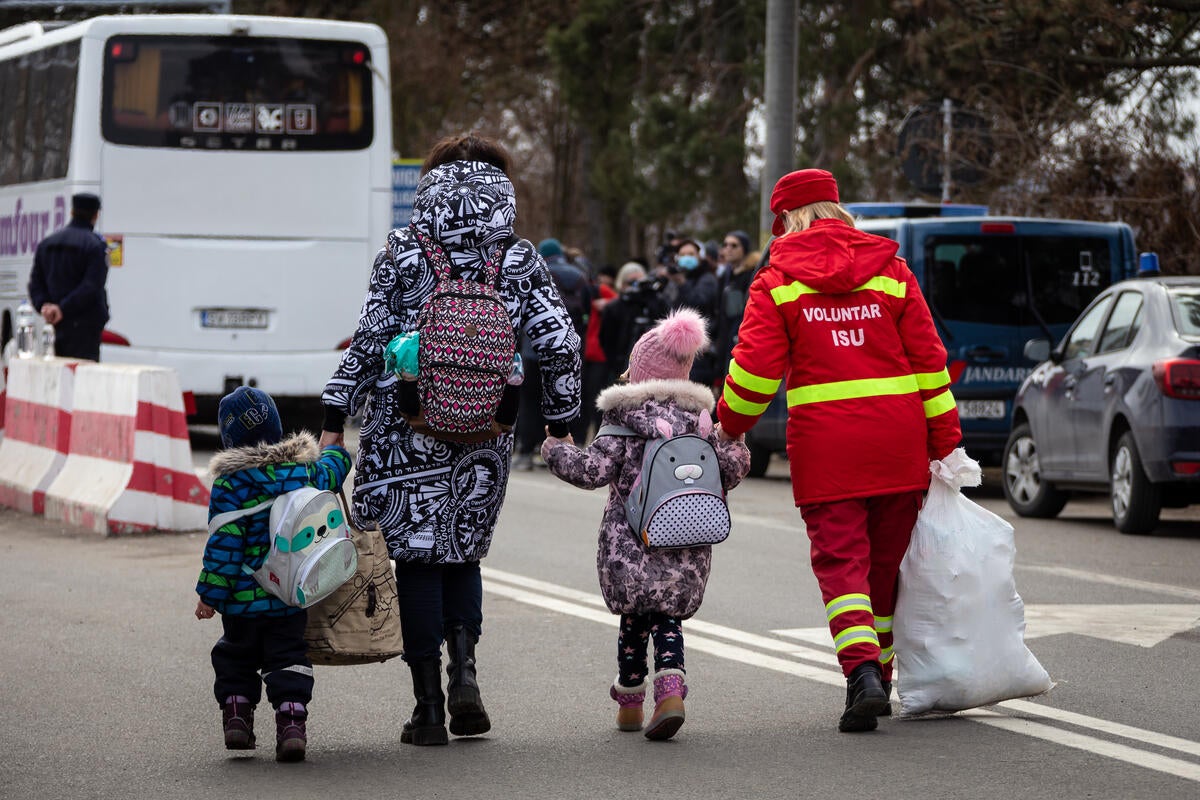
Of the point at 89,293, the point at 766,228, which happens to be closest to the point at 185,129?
the point at 89,293

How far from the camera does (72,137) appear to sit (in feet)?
62.0

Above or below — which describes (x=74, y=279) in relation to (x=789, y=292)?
above

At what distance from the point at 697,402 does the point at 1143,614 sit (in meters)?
3.48

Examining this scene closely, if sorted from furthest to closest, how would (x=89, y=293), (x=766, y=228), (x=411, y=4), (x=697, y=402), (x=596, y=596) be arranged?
1. (x=411, y=4)
2. (x=766, y=228)
3. (x=89, y=293)
4. (x=596, y=596)
5. (x=697, y=402)

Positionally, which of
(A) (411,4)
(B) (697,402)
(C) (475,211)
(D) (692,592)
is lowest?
(D) (692,592)

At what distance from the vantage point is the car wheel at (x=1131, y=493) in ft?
41.5

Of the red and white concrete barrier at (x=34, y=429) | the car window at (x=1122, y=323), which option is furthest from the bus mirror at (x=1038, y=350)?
the red and white concrete barrier at (x=34, y=429)

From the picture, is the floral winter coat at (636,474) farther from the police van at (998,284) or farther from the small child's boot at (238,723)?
the police van at (998,284)

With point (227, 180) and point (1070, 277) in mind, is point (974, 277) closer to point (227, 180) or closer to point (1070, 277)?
point (1070, 277)

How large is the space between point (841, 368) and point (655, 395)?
0.60 meters

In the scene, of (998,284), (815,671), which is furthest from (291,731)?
(998,284)

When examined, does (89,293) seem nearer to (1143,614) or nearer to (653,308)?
(653,308)

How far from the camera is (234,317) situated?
18828mm

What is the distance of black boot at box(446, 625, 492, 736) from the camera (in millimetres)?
6477
